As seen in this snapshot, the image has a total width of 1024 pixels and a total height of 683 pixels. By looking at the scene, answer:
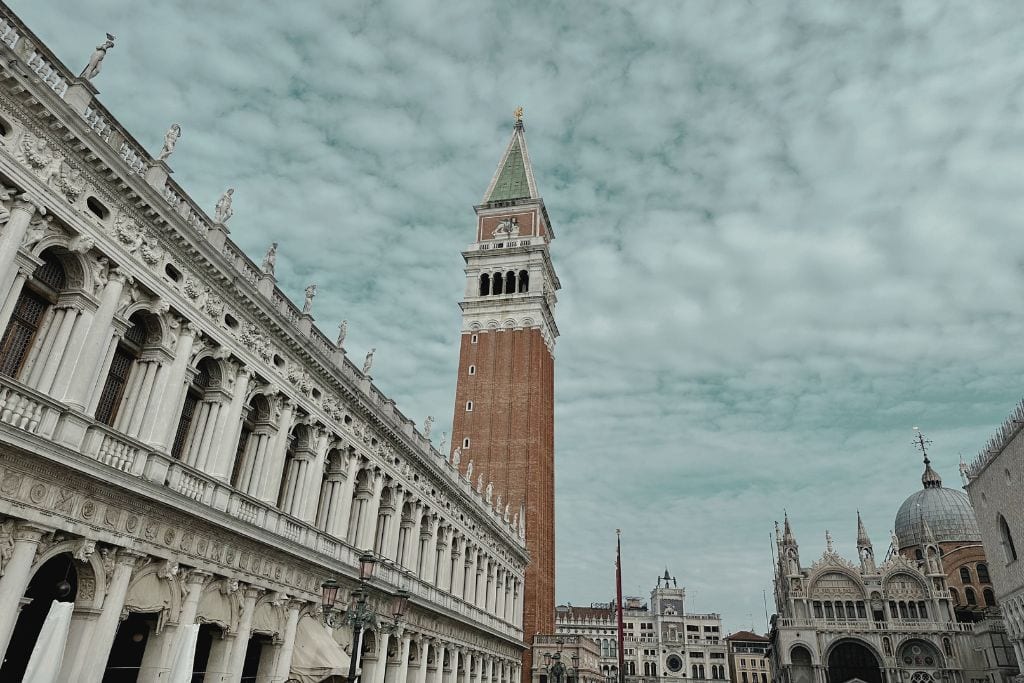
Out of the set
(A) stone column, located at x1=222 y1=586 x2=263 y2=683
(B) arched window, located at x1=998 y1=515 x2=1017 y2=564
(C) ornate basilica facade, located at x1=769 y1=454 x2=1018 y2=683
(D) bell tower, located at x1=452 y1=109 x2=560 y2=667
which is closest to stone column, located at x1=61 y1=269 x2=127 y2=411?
(A) stone column, located at x1=222 y1=586 x2=263 y2=683

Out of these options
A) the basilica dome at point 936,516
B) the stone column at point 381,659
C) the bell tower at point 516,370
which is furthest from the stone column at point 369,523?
the basilica dome at point 936,516

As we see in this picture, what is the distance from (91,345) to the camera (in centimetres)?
1434

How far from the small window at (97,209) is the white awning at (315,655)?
12.7 metres

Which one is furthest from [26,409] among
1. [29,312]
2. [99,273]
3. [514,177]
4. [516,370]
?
[514,177]

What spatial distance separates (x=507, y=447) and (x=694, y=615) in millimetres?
74676

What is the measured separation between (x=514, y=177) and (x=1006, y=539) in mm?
50415

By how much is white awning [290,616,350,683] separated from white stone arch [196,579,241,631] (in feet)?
11.0

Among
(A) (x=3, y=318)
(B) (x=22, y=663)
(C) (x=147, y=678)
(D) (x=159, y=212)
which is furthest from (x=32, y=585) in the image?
(D) (x=159, y=212)

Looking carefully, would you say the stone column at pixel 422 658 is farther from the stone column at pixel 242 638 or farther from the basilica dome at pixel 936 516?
the basilica dome at pixel 936 516

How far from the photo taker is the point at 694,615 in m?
116

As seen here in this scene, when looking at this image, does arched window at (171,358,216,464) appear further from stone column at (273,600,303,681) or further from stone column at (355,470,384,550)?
stone column at (355,470,384,550)

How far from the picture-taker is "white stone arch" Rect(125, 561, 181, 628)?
14811mm

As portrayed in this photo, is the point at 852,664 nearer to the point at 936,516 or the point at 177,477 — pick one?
the point at 936,516

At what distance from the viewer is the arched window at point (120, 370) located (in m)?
15.7
